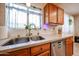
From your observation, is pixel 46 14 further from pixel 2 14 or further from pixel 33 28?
pixel 2 14

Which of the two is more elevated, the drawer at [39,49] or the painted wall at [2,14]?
the painted wall at [2,14]

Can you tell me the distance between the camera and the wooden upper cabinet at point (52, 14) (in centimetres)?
288

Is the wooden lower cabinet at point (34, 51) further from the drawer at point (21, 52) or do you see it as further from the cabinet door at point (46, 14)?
the cabinet door at point (46, 14)

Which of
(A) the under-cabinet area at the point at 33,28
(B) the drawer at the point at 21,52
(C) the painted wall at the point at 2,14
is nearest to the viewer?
(B) the drawer at the point at 21,52

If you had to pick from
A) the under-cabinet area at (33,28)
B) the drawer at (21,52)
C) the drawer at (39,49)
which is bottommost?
the drawer at (39,49)

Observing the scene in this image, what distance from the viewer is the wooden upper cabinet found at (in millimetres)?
2877

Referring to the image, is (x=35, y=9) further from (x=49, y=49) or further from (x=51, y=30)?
(x=49, y=49)

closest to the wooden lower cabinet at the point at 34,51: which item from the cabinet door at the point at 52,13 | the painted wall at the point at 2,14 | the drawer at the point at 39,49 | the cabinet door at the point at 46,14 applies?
the drawer at the point at 39,49

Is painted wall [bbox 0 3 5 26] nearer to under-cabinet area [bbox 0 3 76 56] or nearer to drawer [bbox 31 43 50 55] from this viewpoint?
under-cabinet area [bbox 0 3 76 56]

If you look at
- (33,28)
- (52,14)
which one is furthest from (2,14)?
(52,14)

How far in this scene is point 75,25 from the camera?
2.50 meters

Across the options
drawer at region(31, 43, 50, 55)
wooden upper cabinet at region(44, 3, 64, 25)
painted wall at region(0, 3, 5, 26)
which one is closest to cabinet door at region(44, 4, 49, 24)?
wooden upper cabinet at region(44, 3, 64, 25)

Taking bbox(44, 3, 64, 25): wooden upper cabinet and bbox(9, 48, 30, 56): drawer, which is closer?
bbox(9, 48, 30, 56): drawer

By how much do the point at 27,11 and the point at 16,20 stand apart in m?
0.40
